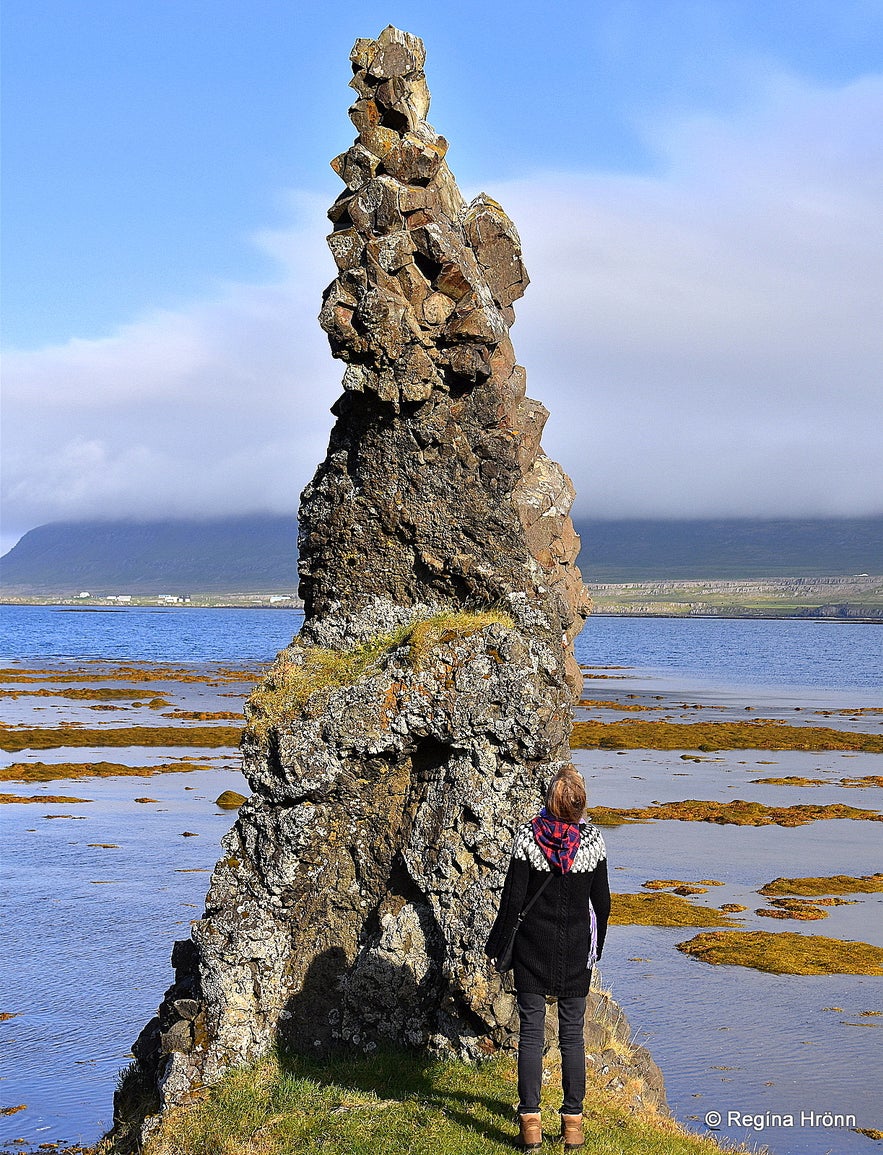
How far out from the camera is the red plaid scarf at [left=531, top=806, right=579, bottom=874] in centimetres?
938

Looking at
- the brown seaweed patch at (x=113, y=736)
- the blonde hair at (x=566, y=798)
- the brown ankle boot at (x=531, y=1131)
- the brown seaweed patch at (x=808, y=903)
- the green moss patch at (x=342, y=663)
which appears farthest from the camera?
the brown seaweed patch at (x=113, y=736)

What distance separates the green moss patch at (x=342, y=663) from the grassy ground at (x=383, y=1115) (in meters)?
3.48

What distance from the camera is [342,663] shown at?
519 inches

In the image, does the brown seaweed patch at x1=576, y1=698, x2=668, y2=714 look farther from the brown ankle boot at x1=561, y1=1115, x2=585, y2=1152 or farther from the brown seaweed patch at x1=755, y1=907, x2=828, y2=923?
the brown ankle boot at x1=561, y1=1115, x2=585, y2=1152

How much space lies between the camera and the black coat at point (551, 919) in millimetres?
9383

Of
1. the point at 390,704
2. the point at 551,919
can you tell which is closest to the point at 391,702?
the point at 390,704

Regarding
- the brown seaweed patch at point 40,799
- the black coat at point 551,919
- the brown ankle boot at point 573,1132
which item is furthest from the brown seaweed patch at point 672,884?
the brown seaweed patch at point 40,799

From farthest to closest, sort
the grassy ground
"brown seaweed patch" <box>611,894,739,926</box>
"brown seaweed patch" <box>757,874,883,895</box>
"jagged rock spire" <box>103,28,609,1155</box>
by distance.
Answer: "brown seaweed patch" <box>757,874,883,895</box>, "brown seaweed patch" <box>611,894,739,926</box>, "jagged rock spire" <box>103,28,609,1155</box>, the grassy ground

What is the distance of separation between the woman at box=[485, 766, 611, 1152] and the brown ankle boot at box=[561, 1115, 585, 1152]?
26 cm

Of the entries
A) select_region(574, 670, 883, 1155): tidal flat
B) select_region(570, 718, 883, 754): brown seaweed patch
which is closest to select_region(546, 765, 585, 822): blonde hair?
select_region(574, 670, 883, 1155): tidal flat

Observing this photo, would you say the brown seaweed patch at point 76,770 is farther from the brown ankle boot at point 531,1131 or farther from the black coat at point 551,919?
the black coat at point 551,919

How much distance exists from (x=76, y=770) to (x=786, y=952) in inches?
1133

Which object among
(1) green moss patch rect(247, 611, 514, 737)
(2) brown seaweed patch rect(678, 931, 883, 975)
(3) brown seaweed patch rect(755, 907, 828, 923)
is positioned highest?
(1) green moss patch rect(247, 611, 514, 737)

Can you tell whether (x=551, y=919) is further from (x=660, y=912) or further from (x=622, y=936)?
(x=660, y=912)
